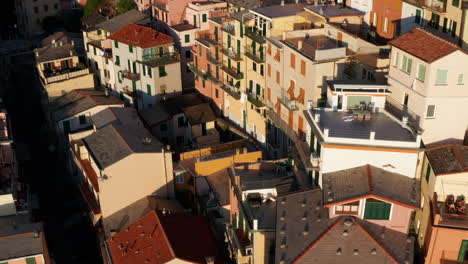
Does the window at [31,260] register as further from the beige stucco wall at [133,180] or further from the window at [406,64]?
the window at [406,64]

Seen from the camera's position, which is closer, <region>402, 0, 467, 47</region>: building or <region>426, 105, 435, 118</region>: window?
<region>426, 105, 435, 118</region>: window

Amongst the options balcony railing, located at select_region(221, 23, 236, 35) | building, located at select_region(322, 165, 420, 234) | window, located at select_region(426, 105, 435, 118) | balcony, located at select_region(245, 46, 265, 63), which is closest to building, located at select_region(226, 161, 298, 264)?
building, located at select_region(322, 165, 420, 234)

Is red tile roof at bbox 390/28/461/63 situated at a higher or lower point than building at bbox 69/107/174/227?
higher

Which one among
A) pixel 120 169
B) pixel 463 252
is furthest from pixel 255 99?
pixel 463 252

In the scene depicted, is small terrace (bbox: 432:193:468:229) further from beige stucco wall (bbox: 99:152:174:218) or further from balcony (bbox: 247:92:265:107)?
balcony (bbox: 247:92:265:107)

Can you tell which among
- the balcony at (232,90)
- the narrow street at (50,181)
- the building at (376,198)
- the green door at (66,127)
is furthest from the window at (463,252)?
the green door at (66,127)

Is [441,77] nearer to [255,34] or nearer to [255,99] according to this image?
[255,34]
